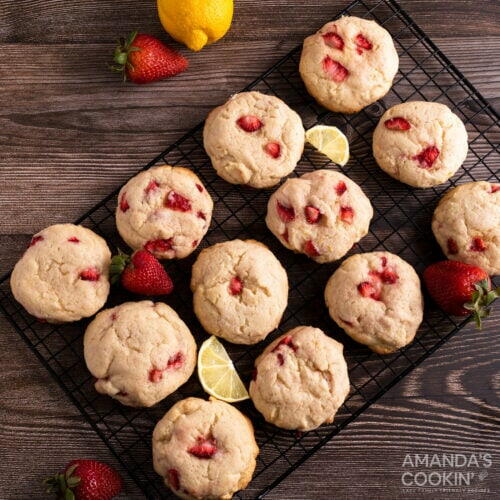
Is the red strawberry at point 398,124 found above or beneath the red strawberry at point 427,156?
above

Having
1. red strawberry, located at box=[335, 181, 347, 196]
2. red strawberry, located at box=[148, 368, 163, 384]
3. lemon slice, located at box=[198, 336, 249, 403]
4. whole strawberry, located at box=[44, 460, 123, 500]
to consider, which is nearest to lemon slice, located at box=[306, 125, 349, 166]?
red strawberry, located at box=[335, 181, 347, 196]

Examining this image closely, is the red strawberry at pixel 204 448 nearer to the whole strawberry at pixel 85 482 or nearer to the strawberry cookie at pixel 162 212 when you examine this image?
the whole strawberry at pixel 85 482

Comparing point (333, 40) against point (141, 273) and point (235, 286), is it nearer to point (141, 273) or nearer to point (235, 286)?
point (235, 286)

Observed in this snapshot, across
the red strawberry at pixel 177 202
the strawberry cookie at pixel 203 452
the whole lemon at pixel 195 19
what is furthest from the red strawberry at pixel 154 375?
the whole lemon at pixel 195 19

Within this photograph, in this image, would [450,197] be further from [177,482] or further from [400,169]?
[177,482]

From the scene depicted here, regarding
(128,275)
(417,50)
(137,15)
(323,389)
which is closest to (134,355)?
(128,275)

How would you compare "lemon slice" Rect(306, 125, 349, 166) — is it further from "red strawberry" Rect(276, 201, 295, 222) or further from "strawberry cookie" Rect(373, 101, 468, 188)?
"red strawberry" Rect(276, 201, 295, 222)

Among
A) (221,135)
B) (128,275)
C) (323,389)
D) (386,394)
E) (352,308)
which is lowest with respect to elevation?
(386,394)
